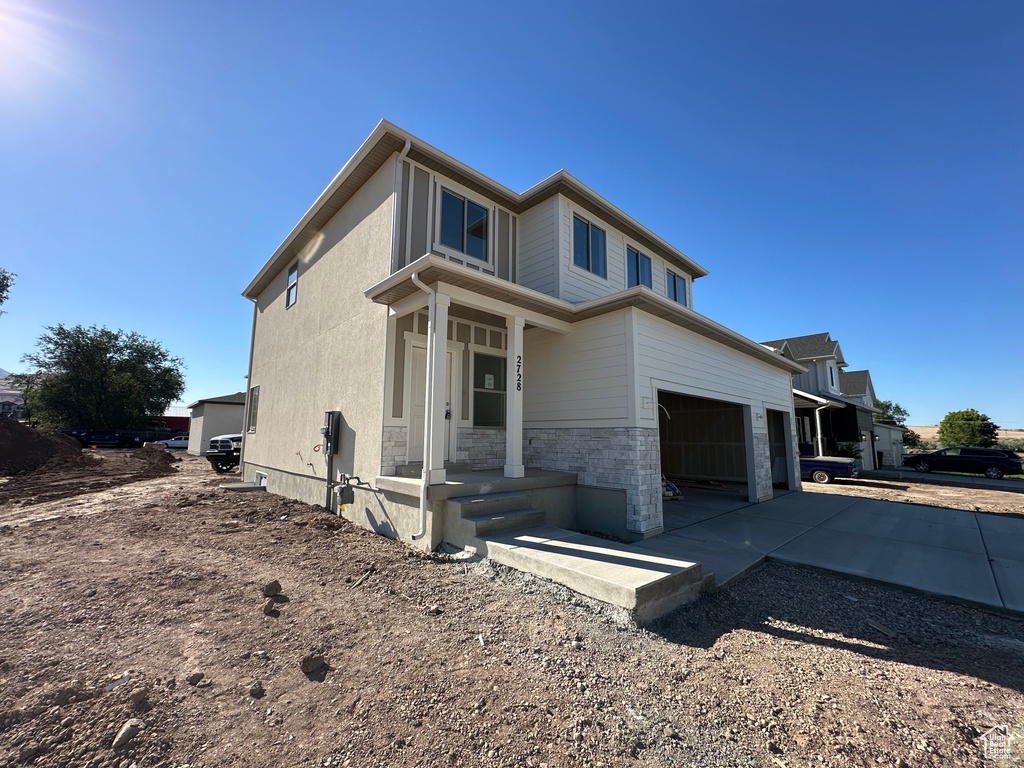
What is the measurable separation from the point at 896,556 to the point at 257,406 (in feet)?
48.7

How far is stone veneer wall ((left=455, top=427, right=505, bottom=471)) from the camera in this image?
7406 mm

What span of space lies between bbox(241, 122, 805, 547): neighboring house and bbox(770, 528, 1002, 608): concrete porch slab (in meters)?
2.12

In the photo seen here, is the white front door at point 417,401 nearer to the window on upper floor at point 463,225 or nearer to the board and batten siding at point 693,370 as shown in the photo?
the window on upper floor at point 463,225

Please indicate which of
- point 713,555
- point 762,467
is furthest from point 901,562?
point 762,467

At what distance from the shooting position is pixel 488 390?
7.95 m

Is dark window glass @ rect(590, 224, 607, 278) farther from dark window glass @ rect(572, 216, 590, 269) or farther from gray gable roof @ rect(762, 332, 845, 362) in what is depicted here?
gray gable roof @ rect(762, 332, 845, 362)

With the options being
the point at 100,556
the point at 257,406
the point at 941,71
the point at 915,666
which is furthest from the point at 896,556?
the point at 257,406

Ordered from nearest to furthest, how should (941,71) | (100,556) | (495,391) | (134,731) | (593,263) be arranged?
(134,731) → (100,556) → (941,71) → (495,391) → (593,263)

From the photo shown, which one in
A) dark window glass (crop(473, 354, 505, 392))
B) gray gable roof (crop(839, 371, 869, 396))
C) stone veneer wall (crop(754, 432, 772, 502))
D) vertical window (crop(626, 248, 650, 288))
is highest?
vertical window (crop(626, 248, 650, 288))

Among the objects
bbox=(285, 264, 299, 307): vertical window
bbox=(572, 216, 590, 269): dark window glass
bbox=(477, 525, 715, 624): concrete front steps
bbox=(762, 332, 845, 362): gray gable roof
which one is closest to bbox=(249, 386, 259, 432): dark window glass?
bbox=(285, 264, 299, 307): vertical window

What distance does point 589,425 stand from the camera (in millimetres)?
6797

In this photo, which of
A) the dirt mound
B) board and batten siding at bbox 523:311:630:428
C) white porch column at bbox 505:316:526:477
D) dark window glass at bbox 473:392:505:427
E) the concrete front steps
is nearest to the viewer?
the concrete front steps

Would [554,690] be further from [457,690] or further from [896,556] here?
[896,556]

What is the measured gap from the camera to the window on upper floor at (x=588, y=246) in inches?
333
